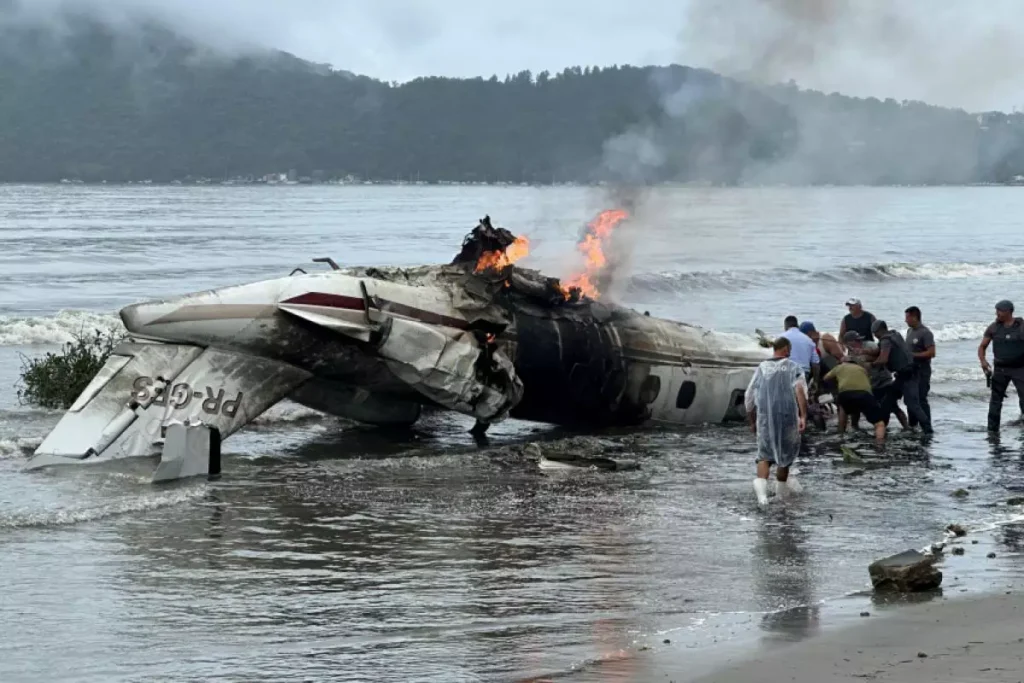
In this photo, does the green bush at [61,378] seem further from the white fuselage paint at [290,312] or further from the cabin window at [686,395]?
the cabin window at [686,395]

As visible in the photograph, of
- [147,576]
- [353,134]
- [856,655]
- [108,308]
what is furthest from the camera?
[353,134]

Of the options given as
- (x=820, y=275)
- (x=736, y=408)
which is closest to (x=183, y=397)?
(x=736, y=408)

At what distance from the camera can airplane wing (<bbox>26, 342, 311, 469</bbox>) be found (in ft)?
56.1

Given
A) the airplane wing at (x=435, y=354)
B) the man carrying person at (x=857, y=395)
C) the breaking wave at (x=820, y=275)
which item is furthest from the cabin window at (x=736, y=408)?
the breaking wave at (x=820, y=275)

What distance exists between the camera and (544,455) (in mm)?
18250

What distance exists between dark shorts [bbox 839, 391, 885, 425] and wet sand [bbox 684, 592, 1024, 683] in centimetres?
939

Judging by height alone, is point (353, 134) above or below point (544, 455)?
above

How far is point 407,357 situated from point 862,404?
650cm

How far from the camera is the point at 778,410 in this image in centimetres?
1523

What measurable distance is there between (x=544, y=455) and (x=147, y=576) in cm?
726

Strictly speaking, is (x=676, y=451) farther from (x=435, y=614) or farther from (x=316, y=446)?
(x=435, y=614)

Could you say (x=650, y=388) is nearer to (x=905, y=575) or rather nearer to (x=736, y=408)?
(x=736, y=408)

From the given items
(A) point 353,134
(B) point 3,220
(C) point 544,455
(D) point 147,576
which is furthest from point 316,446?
(A) point 353,134

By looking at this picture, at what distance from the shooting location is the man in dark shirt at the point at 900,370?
19969 mm
